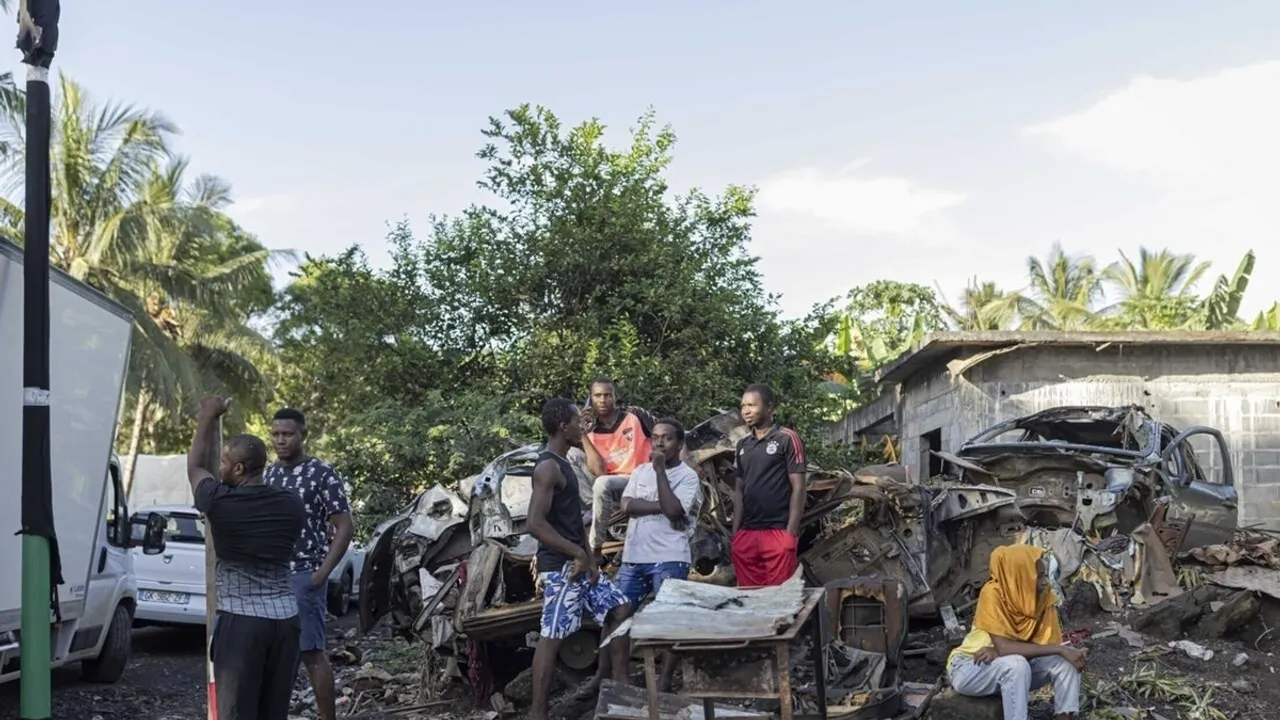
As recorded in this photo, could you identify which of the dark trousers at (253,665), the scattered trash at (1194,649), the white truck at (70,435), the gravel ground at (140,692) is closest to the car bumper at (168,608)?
the gravel ground at (140,692)

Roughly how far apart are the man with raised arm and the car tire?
1047cm

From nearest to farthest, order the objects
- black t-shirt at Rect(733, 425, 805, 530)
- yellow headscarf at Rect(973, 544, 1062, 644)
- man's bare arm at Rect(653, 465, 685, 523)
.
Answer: yellow headscarf at Rect(973, 544, 1062, 644) < man's bare arm at Rect(653, 465, 685, 523) < black t-shirt at Rect(733, 425, 805, 530)

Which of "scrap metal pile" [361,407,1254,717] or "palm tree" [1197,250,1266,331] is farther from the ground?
"palm tree" [1197,250,1266,331]

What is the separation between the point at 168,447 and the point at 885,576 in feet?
95.1

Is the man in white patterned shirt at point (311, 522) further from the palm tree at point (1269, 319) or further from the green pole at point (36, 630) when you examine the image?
the palm tree at point (1269, 319)

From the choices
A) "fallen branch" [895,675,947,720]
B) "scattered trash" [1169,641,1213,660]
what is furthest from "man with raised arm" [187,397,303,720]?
"scattered trash" [1169,641,1213,660]

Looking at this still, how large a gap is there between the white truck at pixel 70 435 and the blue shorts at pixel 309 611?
1.30 m

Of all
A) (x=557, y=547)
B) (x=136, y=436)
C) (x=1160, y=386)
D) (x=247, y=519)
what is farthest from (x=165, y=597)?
(x=136, y=436)

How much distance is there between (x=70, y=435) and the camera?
277 inches

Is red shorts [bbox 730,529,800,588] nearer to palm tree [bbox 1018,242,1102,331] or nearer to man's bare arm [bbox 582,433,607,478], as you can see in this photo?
man's bare arm [bbox 582,433,607,478]

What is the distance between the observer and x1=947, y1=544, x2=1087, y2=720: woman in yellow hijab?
20.9 feet

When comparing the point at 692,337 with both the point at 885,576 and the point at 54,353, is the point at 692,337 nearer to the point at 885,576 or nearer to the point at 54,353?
the point at 885,576

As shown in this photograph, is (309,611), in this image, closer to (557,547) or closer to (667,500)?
(557,547)

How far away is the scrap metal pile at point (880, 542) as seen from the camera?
→ 809 centimetres
